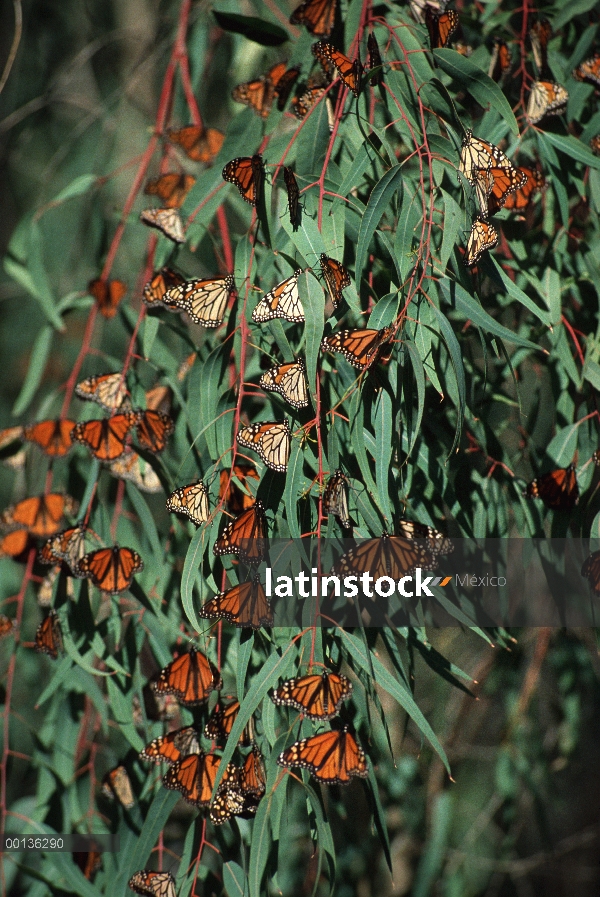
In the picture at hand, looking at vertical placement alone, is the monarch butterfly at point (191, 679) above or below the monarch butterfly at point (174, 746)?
above

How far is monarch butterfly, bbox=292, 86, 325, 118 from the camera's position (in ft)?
2.27

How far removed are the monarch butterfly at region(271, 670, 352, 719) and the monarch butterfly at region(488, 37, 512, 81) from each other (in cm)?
66

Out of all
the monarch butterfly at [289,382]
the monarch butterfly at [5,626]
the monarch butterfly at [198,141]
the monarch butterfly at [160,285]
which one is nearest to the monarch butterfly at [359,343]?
the monarch butterfly at [289,382]

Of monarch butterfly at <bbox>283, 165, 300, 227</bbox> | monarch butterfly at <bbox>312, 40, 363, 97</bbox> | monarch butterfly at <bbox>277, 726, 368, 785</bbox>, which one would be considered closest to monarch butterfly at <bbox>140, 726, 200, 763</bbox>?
monarch butterfly at <bbox>277, 726, 368, 785</bbox>

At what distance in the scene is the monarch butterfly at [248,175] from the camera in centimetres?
61

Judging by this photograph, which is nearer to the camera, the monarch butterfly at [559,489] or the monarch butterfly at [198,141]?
the monarch butterfly at [559,489]

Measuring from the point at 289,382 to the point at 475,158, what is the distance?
0.77 feet

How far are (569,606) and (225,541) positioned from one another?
58 centimetres

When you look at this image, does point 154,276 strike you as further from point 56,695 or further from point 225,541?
point 56,695

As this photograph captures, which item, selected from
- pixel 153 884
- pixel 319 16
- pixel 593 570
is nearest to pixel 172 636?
pixel 153 884

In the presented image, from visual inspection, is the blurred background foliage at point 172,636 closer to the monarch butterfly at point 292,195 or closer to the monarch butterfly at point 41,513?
the monarch butterfly at point 41,513

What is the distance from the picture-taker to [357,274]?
586 millimetres

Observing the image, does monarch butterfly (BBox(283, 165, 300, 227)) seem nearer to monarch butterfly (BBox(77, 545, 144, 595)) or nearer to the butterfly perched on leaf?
the butterfly perched on leaf

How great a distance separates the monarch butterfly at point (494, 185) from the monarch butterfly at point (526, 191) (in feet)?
0.37
